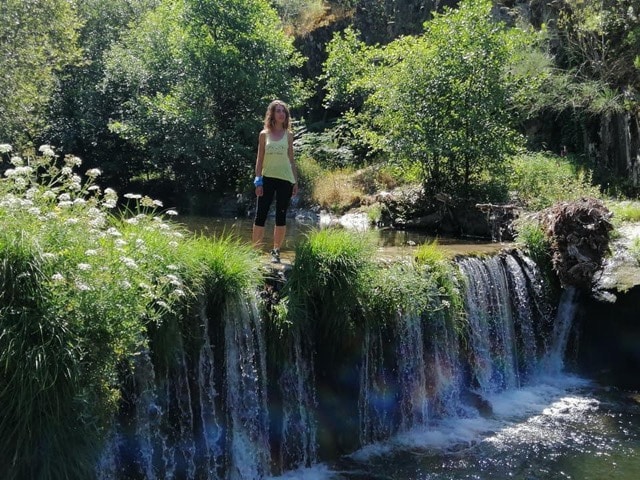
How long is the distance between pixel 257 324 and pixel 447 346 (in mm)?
2803

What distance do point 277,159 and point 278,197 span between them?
0.43 m

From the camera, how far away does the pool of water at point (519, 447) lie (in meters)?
6.15

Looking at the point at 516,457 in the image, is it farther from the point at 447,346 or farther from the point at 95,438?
the point at 95,438

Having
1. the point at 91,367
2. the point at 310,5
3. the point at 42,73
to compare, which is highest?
the point at 310,5

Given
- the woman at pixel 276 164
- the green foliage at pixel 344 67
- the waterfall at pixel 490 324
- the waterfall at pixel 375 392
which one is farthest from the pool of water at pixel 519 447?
the green foliage at pixel 344 67

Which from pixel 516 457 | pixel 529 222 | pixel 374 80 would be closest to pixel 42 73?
pixel 374 80

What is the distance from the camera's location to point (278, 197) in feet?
22.5

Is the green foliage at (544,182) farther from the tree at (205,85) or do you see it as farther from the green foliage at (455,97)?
the tree at (205,85)

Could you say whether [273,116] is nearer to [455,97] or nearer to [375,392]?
[375,392]

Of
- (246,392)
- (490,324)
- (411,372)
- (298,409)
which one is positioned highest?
(490,324)

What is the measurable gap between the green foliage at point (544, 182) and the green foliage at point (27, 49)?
1148cm

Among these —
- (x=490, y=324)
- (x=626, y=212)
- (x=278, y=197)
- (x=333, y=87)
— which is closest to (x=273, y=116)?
(x=278, y=197)

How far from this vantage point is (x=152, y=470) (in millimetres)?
5105

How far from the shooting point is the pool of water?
6148 millimetres
